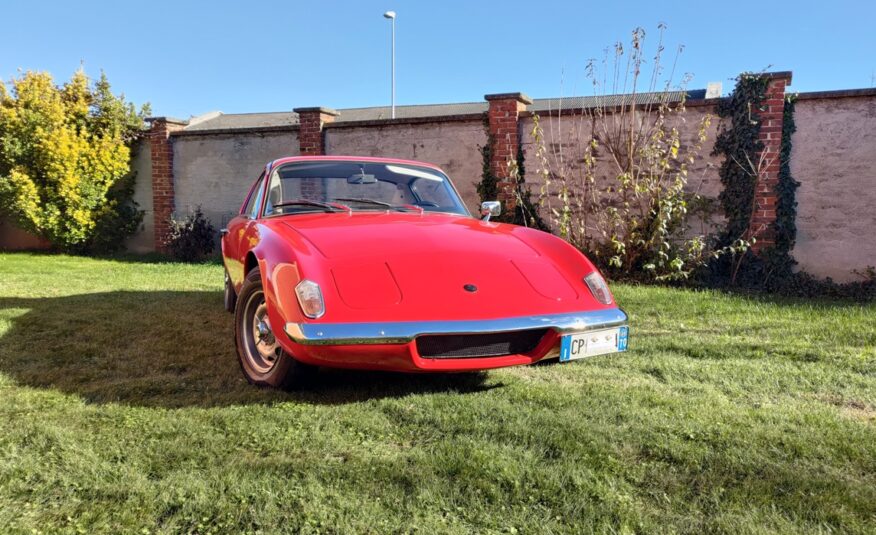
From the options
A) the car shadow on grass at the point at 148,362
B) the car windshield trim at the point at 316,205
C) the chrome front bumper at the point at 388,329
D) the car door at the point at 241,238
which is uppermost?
the car windshield trim at the point at 316,205

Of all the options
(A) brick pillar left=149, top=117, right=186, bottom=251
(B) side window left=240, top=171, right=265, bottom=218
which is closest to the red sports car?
(B) side window left=240, top=171, right=265, bottom=218

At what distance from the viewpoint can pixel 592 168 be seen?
845 cm

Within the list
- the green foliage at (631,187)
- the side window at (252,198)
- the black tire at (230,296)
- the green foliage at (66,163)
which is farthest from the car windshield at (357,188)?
the green foliage at (66,163)

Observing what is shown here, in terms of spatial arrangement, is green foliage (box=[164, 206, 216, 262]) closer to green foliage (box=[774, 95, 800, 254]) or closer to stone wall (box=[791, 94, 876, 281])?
green foliage (box=[774, 95, 800, 254])

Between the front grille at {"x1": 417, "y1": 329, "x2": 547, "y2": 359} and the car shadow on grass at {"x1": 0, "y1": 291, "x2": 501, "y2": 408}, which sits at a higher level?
the front grille at {"x1": 417, "y1": 329, "x2": 547, "y2": 359}

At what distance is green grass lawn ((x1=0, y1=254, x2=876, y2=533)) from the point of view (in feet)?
5.85

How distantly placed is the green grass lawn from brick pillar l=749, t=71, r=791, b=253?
3791 millimetres

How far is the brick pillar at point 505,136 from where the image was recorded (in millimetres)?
8945

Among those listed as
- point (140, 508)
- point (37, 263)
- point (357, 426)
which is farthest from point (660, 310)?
point (37, 263)

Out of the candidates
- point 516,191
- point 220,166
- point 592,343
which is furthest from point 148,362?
point 220,166

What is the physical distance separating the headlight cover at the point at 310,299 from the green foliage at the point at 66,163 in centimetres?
1092

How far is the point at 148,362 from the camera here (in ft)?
11.9

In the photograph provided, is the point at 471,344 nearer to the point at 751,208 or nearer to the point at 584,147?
the point at 751,208

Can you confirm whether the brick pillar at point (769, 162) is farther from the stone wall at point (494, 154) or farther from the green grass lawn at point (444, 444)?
the green grass lawn at point (444, 444)
